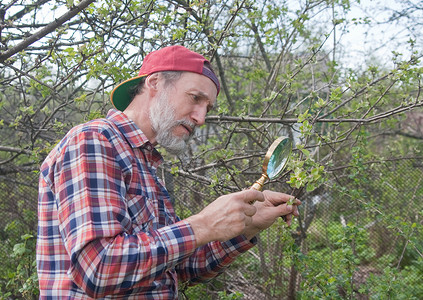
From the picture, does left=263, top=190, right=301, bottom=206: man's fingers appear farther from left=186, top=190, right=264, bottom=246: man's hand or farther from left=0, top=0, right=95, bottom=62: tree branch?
left=0, top=0, right=95, bottom=62: tree branch

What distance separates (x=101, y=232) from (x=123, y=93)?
3.00ft

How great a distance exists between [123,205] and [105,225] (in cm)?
11

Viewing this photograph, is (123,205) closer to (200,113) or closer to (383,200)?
(200,113)

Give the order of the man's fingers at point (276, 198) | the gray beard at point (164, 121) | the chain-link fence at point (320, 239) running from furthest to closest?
the chain-link fence at point (320, 239) < the man's fingers at point (276, 198) < the gray beard at point (164, 121)

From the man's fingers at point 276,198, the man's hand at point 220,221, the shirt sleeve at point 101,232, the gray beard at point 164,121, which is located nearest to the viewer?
the shirt sleeve at point 101,232

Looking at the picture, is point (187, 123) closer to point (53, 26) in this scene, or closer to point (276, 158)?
point (276, 158)

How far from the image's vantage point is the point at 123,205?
1436 millimetres

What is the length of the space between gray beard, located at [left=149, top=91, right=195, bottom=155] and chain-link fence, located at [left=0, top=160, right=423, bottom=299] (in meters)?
1.34

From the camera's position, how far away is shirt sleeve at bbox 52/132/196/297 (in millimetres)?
1317

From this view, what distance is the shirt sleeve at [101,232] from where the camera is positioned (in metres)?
1.32

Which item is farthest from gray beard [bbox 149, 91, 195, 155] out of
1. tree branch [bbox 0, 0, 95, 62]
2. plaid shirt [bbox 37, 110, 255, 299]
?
tree branch [bbox 0, 0, 95, 62]

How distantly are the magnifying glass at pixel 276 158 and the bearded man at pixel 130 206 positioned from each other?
153mm

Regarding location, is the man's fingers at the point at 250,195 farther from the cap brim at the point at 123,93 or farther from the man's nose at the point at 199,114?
Answer: the cap brim at the point at 123,93

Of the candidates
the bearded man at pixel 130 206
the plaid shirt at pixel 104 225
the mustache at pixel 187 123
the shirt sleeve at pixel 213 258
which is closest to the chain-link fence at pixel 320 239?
the shirt sleeve at pixel 213 258
